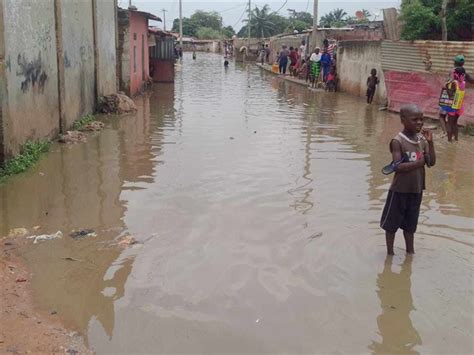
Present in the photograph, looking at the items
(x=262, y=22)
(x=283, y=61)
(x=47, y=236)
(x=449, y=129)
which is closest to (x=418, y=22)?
(x=449, y=129)

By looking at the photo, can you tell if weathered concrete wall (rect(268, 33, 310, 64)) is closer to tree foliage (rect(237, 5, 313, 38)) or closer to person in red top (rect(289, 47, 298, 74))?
person in red top (rect(289, 47, 298, 74))

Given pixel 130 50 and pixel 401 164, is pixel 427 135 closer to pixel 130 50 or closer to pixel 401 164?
pixel 401 164

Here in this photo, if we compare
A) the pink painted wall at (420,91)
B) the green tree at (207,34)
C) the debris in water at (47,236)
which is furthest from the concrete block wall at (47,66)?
the green tree at (207,34)

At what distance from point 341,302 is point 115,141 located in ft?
23.7

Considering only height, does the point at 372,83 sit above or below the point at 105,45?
below

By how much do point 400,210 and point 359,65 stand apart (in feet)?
50.0

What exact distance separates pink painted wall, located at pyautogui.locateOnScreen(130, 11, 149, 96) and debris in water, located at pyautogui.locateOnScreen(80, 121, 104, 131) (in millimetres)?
6042

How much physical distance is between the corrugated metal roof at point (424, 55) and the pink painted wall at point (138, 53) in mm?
7982

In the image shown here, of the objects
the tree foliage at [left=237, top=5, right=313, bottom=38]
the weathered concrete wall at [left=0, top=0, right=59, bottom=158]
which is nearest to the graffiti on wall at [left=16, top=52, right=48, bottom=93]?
the weathered concrete wall at [left=0, top=0, right=59, bottom=158]

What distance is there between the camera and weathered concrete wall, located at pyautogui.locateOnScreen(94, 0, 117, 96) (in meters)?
13.8

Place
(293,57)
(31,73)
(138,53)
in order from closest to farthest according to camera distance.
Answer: (31,73), (138,53), (293,57)

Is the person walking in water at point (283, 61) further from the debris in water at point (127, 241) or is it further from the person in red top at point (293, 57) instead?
the debris in water at point (127, 241)

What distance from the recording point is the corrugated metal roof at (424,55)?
12125mm

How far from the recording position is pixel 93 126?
11.6 m
